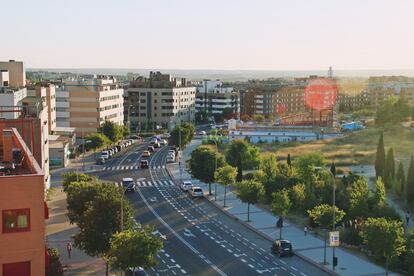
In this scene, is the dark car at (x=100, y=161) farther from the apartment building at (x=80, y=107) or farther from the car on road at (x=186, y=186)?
the apartment building at (x=80, y=107)

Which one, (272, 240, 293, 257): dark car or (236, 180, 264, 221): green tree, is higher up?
(236, 180, 264, 221): green tree

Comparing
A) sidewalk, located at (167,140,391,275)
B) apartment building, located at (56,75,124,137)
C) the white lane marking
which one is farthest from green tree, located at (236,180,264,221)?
apartment building, located at (56,75,124,137)

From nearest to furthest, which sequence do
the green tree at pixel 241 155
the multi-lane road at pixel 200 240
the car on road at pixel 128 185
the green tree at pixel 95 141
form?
the multi-lane road at pixel 200 240, the car on road at pixel 128 185, the green tree at pixel 241 155, the green tree at pixel 95 141

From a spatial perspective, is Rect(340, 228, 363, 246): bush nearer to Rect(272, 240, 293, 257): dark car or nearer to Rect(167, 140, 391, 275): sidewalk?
Rect(167, 140, 391, 275): sidewalk

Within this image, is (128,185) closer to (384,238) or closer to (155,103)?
(384,238)

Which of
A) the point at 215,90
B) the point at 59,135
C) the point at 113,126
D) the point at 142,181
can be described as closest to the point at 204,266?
the point at 142,181

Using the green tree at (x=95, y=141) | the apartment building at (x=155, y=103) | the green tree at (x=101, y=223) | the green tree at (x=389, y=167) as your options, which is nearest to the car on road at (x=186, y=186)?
the green tree at (x=389, y=167)
